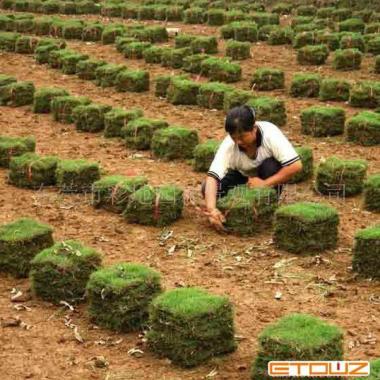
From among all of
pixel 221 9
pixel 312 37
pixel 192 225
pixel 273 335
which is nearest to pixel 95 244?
pixel 192 225

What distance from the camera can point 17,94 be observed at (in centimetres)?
1316

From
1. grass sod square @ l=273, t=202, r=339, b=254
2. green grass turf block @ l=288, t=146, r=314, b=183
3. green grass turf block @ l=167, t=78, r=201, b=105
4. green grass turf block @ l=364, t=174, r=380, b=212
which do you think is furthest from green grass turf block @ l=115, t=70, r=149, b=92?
grass sod square @ l=273, t=202, r=339, b=254

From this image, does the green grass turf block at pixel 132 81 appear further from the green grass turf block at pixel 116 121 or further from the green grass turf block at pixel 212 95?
the green grass turf block at pixel 116 121

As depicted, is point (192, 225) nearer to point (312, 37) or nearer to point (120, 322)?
point (120, 322)

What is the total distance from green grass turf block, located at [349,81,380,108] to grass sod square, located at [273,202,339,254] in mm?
4860

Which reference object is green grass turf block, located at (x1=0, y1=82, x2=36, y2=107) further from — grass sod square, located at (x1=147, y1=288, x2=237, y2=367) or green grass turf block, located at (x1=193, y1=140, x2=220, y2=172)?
grass sod square, located at (x1=147, y1=288, x2=237, y2=367)

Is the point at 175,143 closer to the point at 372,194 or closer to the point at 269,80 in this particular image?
the point at 372,194

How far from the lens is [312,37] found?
52.6 ft

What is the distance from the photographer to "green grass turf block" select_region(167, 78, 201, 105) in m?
12.6

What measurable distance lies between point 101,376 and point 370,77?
951 cm

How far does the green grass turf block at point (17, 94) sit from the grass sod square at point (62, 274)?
698 cm

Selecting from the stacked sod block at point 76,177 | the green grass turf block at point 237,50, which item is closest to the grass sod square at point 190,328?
the stacked sod block at point 76,177

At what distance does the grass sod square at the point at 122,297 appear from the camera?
19.7 feet

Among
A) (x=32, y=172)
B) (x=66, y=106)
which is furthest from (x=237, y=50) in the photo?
(x=32, y=172)
